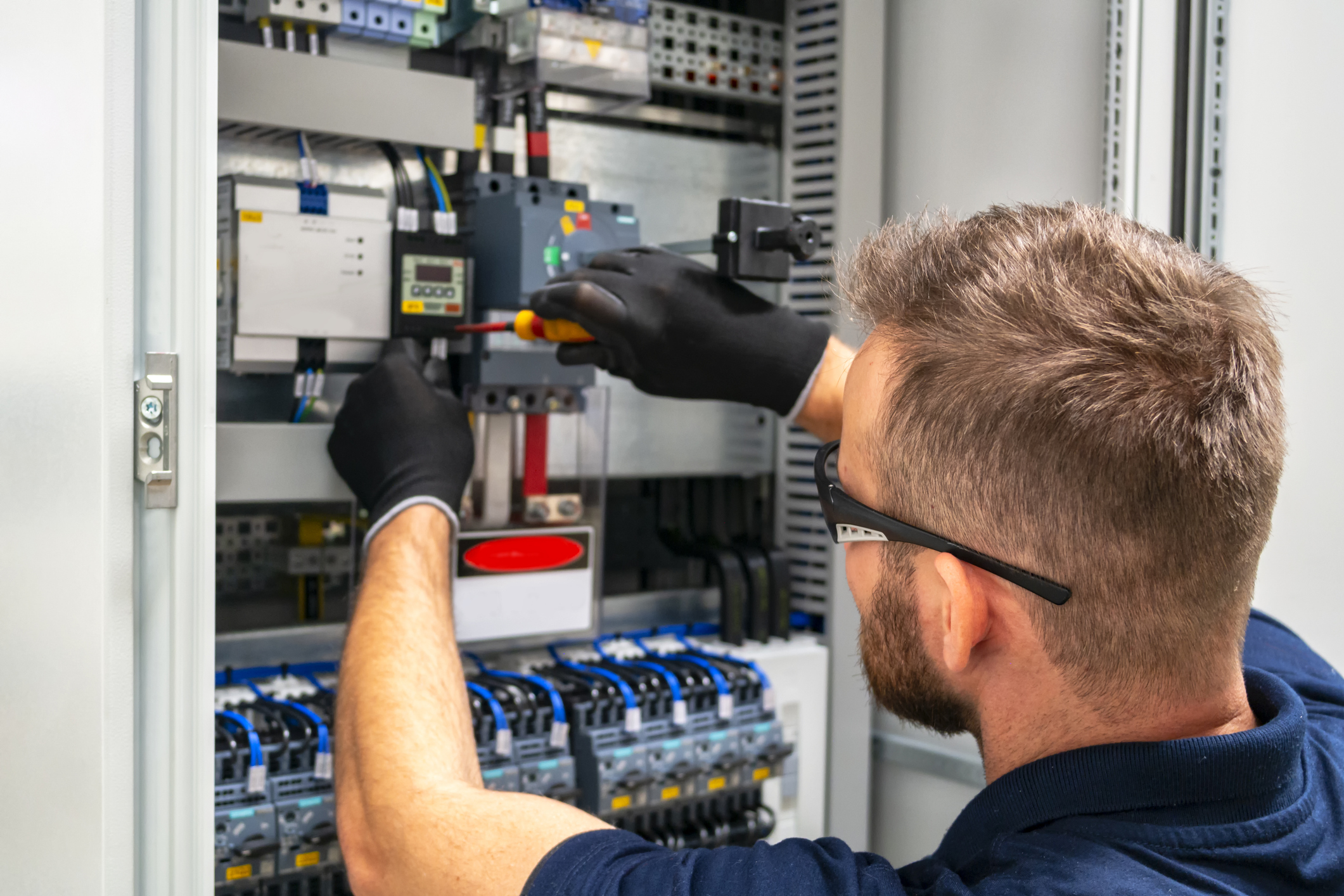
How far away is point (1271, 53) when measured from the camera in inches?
68.4

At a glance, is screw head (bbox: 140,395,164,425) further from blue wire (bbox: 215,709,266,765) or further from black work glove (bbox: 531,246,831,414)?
blue wire (bbox: 215,709,266,765)

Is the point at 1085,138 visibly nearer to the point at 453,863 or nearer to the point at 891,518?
the point at 891,518

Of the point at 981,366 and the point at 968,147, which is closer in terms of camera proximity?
the point at 981,366

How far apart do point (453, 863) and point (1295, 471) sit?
1.39m

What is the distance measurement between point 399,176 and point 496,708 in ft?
2.86

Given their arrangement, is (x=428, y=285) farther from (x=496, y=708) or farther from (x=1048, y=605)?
(x=1048, y=605)

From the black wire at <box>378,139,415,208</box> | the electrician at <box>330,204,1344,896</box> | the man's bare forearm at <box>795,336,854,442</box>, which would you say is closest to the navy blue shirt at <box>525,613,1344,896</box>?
the electrician at <box>330,204,1344,896</box>

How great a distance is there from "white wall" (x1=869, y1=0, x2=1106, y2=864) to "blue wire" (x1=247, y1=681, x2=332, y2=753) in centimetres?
111

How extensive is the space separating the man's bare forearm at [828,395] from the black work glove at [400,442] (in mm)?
479

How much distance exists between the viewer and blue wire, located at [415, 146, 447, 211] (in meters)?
1.94

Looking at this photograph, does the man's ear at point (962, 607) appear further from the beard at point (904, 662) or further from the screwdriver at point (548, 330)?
the screwdriver at point (548, 330)

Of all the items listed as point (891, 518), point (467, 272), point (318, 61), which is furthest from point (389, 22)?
point (891, 518)

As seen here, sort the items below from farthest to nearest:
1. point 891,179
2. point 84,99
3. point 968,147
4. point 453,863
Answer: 1. point 891,179
2. point 968,147
3. point 453,863
4. point 84,99

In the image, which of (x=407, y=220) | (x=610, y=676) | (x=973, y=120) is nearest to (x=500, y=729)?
(x=610, y=676)
